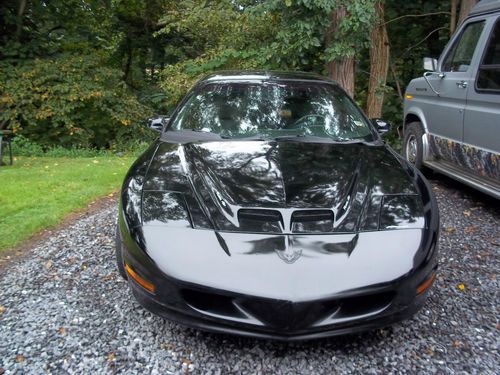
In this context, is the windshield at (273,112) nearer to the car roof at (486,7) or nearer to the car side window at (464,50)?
the car side window at (464,50)

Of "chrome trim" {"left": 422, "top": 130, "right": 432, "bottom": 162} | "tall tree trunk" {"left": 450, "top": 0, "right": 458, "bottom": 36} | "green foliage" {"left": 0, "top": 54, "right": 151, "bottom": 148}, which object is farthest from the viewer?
"green foliage" {"left": 0, "top": 54, "right": 151, "bottom": 148}

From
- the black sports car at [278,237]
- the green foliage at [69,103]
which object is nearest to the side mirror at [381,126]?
the black sports car at [278,237]

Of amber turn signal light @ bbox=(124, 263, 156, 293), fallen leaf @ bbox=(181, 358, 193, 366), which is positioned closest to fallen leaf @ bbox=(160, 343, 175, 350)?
fallen leaf @ bbox=(181, 358, 193, 366)

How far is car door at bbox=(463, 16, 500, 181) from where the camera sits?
13.8 feet

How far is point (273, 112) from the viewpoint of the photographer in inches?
145

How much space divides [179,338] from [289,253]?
0.83 metres

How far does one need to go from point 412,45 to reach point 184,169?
9423 millimetres

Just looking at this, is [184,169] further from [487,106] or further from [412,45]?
[412,45]

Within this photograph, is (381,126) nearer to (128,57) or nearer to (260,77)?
(260,77)

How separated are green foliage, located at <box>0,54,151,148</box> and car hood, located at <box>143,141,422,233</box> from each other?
320 inches

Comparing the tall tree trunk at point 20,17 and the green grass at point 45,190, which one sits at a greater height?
the tall tree trunk at point 20,17

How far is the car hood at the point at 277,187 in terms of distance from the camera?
7.82 feet

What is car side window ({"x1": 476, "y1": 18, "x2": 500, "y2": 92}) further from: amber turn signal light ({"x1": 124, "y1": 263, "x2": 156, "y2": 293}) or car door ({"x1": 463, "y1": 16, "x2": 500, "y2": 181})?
amber turn signal light ({"x1": 124, "y1": 263, "x2": 156, "y2": 293})

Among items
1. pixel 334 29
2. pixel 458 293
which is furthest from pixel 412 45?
pixel 458 293
